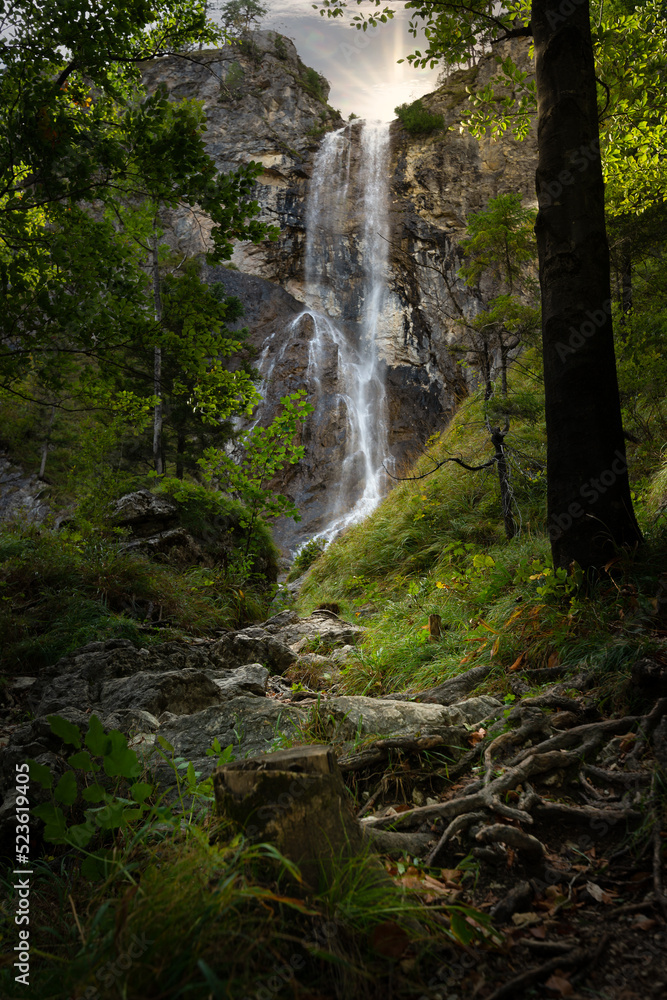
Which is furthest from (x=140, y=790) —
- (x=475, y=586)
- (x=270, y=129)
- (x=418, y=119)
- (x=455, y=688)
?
(x=270, y=129)

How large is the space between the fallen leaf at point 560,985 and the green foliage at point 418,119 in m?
32.7

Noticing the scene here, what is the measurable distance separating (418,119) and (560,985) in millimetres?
32792

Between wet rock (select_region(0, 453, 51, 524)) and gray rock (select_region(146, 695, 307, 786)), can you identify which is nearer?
gray rock (select_region(146, 695, 307, 786))

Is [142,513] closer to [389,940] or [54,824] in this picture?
[54,824]

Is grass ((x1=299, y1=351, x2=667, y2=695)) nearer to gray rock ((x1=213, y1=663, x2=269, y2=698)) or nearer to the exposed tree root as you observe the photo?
gray rock ((x1=213, y1=663, x2=269, y2=698))

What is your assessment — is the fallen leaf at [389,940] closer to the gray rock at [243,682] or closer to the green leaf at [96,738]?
the green leaf at [96,738]

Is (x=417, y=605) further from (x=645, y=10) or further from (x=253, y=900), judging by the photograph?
(x=645, y=10)

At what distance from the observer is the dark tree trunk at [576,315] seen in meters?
3.06

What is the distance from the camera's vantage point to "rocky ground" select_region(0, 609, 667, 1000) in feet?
3.82

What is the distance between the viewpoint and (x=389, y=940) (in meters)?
1.13

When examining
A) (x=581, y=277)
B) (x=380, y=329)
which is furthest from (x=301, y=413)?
(x=380, y=329)

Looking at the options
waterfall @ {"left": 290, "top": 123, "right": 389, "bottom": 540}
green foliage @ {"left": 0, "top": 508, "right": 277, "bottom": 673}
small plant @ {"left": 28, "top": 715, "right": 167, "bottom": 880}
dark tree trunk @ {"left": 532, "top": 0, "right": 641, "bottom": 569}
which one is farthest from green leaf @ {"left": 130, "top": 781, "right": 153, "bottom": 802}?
waterfall @ {"left": 290, "top": 123, "right": 389, "bottom": 540}

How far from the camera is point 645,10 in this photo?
222 inches

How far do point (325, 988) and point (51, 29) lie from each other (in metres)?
5.42
